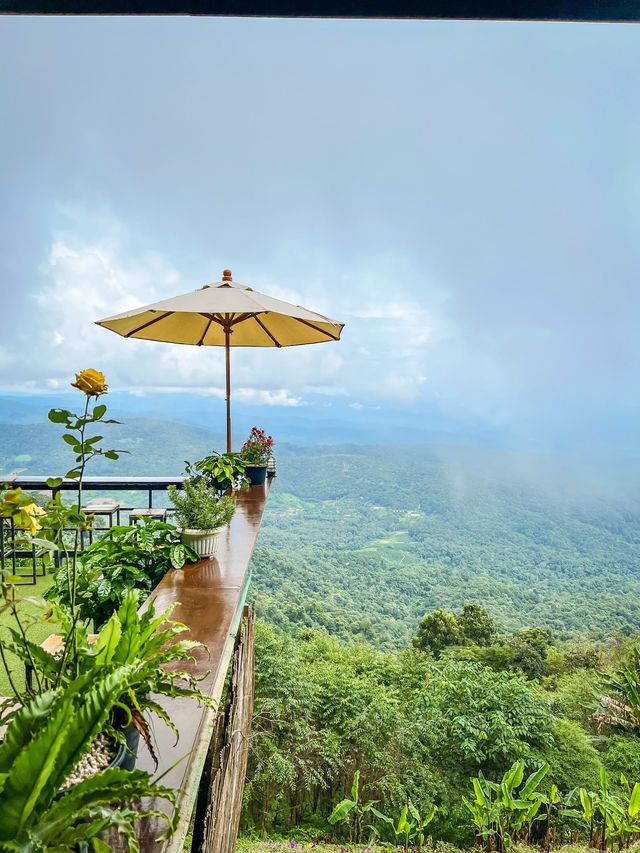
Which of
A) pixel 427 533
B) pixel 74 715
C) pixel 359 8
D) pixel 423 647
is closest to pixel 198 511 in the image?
pixel 74 715

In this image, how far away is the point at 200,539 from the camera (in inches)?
101

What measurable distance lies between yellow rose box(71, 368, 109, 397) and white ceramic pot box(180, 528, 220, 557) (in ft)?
5.09

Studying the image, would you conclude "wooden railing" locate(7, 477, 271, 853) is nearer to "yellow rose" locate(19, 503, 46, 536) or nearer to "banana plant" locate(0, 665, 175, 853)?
"banana plant" locate(0, 665, 175, 853)

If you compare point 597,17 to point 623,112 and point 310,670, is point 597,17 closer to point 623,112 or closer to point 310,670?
point 310,670

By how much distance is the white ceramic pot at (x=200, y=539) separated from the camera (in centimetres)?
255

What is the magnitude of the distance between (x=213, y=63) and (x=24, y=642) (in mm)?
13392

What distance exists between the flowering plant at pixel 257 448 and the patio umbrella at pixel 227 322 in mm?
258

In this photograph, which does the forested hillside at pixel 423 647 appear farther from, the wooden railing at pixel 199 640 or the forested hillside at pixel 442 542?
the wooden railing at pixel 199 640

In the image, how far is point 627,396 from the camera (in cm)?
3378

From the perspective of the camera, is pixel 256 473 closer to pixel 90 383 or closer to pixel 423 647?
pixel 90 383

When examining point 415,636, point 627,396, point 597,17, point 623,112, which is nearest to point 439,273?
point 623,112

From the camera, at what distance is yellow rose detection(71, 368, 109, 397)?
111 cm

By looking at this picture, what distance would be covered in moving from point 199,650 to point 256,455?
9.44 feet

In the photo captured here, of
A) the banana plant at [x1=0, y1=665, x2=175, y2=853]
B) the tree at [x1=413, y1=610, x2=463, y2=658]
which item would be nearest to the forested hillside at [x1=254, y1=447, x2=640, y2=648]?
the tree at [x1=413, y1=610, x2=463, y2=658]
